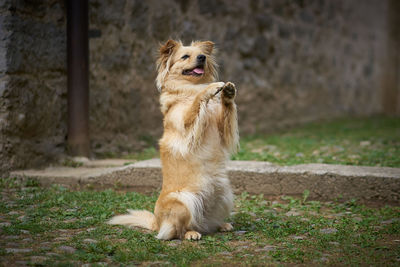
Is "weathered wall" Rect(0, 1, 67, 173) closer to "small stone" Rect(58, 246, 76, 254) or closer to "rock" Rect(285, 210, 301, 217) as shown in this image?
"small stone" Rect(58, 246, 76, 254)

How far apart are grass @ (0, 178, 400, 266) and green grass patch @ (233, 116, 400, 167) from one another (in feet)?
4.13

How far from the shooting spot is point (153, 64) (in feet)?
24.9

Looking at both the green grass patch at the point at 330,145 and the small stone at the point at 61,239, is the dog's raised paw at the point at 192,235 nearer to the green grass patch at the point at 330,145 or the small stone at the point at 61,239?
the small stone at the point at 61,239

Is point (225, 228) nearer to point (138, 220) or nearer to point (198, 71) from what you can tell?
point (138, 220)

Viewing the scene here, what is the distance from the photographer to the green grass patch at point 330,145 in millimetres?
6125

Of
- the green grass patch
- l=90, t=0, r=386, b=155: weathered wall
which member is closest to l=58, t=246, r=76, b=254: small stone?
the green grass patch

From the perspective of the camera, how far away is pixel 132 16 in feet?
23.7

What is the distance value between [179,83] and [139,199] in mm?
1519

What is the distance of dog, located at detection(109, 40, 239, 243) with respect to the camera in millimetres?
3848

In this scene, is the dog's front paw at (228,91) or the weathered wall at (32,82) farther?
the weathered wall at (32,82)

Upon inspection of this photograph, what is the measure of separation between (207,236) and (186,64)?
1606 mm

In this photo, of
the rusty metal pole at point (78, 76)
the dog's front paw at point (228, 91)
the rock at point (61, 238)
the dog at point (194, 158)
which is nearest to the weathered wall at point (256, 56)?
the rusty metal pole at point (78, 76)

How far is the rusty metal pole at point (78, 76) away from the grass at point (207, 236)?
3.85 feet

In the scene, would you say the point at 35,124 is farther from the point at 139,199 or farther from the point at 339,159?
the point at 339,159
